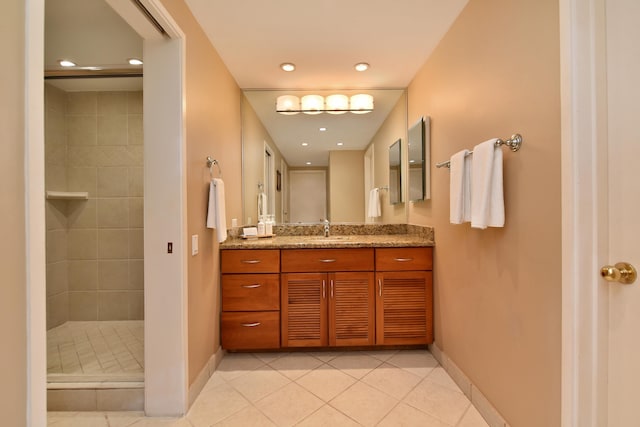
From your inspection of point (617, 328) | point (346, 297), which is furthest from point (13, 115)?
point (346, 297)

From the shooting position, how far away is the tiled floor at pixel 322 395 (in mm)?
1565

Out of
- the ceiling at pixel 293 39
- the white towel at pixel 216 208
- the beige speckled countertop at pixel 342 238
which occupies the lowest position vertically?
the beige speckled countertop at pixel 342 238

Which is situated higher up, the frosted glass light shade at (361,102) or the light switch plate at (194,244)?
the frosted glass light shade at (361,102)

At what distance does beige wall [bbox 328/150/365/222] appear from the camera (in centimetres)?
289

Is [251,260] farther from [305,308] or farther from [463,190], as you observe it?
[463,190]

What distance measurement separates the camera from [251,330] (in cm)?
222

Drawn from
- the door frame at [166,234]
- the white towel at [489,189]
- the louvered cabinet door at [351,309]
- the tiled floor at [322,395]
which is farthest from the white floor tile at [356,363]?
the white towel at [489,189]

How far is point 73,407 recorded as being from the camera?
5.46 feet

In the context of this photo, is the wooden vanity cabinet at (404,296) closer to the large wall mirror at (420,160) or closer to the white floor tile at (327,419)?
the large wall mirror at (420,160)

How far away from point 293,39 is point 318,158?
3.75 feet

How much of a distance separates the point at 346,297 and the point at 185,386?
47.5 inches

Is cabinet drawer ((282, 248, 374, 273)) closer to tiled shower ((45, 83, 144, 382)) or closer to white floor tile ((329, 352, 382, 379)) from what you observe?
white floor tile ((329, 352, 382, 379))

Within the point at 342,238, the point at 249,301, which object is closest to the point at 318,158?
the point at 342,238

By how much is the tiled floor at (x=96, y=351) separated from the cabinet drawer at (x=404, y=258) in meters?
1.78
